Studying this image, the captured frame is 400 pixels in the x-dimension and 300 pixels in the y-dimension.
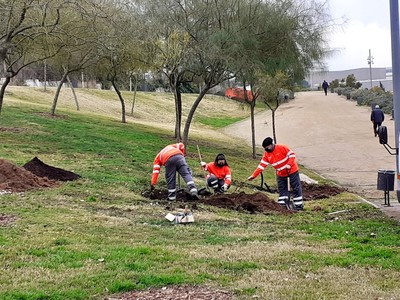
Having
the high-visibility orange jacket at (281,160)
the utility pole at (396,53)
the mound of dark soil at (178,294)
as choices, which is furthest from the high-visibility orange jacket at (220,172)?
the mound of dark soil at (178,294)

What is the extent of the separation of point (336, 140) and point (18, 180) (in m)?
27.7

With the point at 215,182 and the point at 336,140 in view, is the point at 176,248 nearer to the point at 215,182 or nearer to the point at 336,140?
the point at 215,182

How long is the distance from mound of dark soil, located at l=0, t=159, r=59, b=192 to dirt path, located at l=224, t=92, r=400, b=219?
7134mm

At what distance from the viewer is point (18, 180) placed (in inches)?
491

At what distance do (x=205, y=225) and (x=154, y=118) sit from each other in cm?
4165

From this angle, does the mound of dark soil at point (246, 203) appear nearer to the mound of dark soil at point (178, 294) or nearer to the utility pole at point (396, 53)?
the utility pole at point (396, 53)

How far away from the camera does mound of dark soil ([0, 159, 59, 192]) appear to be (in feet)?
39.5

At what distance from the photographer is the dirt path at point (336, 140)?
72.8 feet

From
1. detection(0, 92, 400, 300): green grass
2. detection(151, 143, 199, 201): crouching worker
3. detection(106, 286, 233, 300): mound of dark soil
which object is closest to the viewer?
detection(106, 286, 233, 300): mound of dark soil

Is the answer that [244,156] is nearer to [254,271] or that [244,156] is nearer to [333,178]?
[333,178]

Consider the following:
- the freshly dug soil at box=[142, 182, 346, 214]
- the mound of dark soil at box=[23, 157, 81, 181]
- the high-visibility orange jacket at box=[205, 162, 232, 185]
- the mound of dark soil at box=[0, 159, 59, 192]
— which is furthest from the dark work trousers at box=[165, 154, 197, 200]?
the mound of dark soil at box=[23, 157, 81, 181]

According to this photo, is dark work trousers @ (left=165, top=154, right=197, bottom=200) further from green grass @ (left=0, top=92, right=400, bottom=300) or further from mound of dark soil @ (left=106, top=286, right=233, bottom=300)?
mound of dark soil @ (left=106, top=286, right=233, bottom=300)

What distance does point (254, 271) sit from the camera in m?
6.55

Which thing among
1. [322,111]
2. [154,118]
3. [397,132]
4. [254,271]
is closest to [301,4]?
[397,132]
